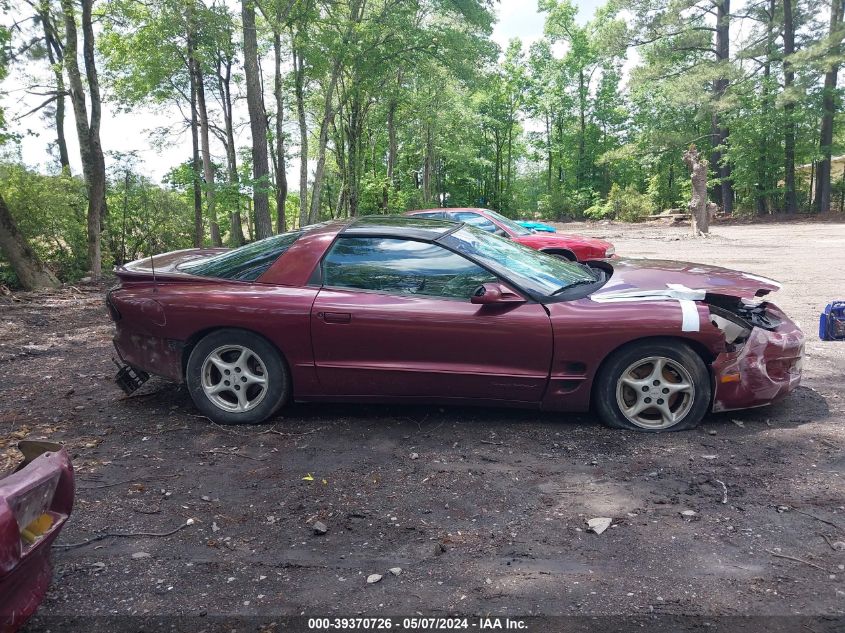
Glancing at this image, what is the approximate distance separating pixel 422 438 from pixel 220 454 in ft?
4.16

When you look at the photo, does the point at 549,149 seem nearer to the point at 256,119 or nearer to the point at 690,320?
the point at 256,119

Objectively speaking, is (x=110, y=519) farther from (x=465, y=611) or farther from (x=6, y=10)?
(x=6, y=10)

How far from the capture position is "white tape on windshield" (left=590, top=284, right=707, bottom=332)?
3701mm

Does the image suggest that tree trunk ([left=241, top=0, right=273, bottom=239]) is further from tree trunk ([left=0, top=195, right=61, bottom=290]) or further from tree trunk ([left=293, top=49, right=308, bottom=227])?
tree trunk ([left=293, top=49, right=308, bottom=227])

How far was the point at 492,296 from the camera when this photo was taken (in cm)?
373

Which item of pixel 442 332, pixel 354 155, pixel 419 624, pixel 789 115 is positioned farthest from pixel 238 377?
pixel 789 115

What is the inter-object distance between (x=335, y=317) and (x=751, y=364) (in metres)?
2.70

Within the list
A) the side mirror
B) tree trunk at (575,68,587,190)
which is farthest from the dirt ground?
tree trunk at (575,68,587,190)

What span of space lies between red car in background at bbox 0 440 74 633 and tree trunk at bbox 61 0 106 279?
11.3 metres

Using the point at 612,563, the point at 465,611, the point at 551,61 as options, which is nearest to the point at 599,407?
the point at 612,563

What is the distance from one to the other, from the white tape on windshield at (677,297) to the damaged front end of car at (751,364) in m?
0.15

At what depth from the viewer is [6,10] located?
11664mm

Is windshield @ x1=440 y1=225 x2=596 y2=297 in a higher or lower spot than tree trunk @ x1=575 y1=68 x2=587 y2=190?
lower

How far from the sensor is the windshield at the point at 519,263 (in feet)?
13.1
